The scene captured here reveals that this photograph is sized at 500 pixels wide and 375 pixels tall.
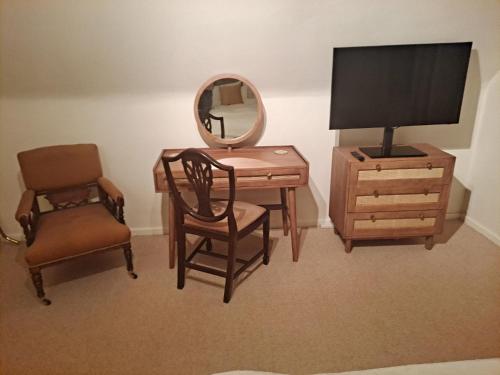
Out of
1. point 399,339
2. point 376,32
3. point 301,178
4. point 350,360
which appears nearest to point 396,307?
point 399,339

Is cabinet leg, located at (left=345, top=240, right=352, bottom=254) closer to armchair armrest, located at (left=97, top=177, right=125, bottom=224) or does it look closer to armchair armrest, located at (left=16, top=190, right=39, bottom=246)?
armchair armrest, located at (left=97, top=177, right=125, bottom=224)

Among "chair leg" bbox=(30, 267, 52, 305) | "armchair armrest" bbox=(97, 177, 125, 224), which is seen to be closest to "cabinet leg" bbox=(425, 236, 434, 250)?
"armchair armrest" bbox=(97, 177, 125, 224)

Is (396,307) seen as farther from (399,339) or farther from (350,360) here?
(350,360)

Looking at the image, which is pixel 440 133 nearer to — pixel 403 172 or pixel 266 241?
pixel 403 172

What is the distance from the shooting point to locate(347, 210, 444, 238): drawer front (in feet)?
7.88

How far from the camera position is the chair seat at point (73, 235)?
1979mm

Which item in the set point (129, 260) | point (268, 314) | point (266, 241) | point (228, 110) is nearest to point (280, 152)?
point (228, 110)

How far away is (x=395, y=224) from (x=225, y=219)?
1220 millimetres

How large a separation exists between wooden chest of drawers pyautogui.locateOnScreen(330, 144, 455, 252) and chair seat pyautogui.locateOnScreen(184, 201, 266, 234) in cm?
64

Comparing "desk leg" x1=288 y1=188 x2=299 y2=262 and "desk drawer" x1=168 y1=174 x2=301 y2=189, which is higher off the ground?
"desk drawer" x1=168 y1=174 x2=301 y2=189

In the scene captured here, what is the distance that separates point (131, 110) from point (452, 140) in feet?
8.18

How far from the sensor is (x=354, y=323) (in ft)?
6.13

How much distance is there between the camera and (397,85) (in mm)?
2256

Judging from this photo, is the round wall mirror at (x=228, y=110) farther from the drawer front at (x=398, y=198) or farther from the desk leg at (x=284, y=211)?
the drawer front at (x=398, y=198)
